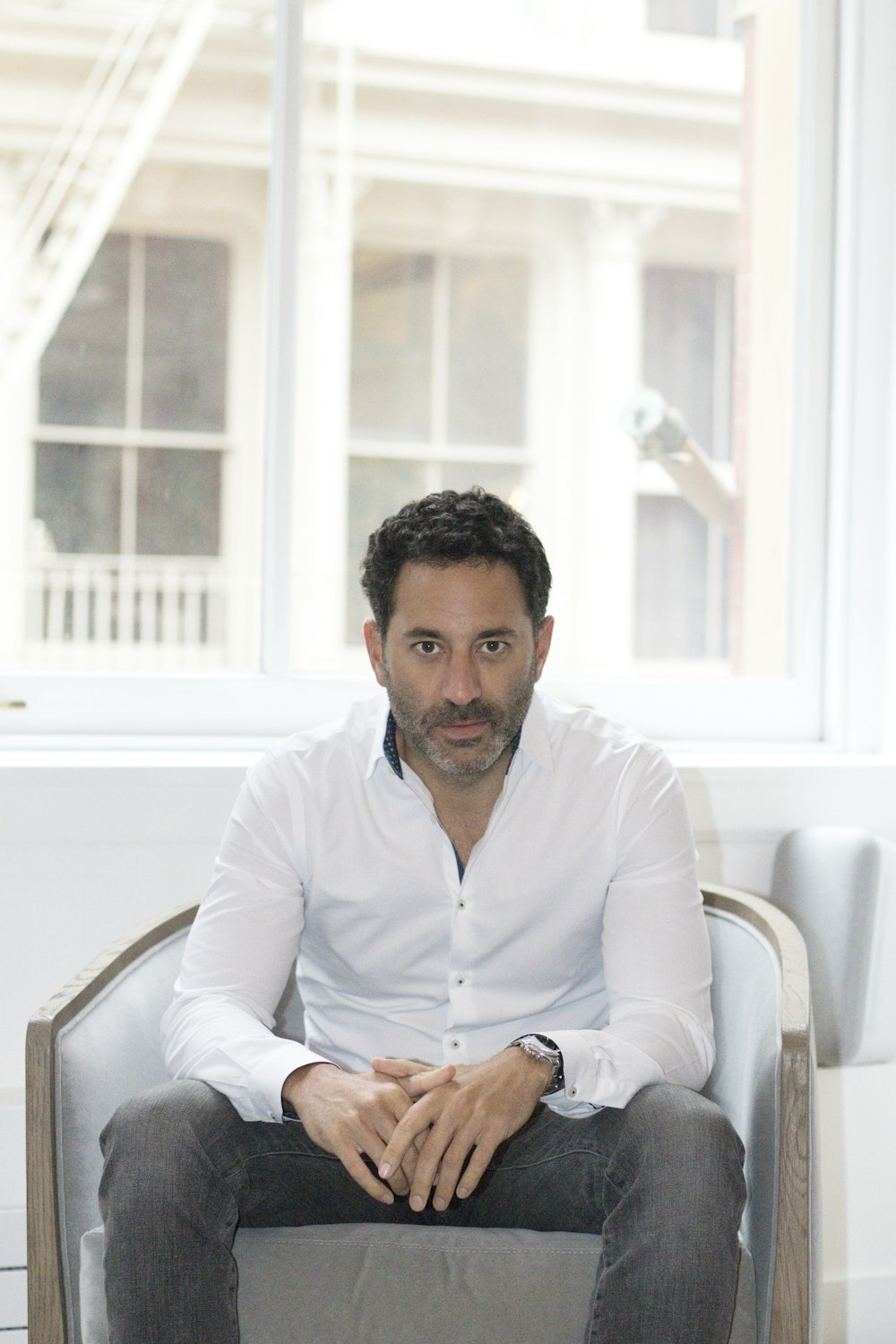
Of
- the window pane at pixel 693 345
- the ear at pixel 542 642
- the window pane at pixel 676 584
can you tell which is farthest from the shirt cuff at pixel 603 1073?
the window pane at pixel 693 345

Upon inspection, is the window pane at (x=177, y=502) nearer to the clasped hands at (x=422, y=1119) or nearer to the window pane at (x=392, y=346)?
the window pane at (x=392, y=346)

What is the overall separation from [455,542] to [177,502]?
4.52 ft

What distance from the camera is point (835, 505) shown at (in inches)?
95.9

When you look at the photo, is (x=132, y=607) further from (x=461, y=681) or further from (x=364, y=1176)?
(x=364, y=1176)

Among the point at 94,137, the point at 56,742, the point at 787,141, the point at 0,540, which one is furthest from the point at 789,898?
the point at 94,137

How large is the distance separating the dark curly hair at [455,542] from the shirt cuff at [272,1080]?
1.73 ft

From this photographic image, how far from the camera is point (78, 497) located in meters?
2.70

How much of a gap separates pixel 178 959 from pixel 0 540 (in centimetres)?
133

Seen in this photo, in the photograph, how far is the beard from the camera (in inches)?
62.1

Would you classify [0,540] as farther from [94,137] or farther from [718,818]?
[718,818]

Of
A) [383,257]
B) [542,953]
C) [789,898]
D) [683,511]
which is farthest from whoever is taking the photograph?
[383,257]

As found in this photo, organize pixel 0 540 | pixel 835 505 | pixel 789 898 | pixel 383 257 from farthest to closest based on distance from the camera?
pixel 383 257, pixel 0 540, pixel 835 505, pixel 789 898

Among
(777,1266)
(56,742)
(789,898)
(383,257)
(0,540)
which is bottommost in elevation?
(777,1266)

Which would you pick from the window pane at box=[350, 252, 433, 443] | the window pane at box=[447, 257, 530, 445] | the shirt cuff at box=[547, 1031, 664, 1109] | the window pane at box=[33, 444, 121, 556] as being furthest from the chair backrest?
the window pane at box=[447, 257, 530, 445]
